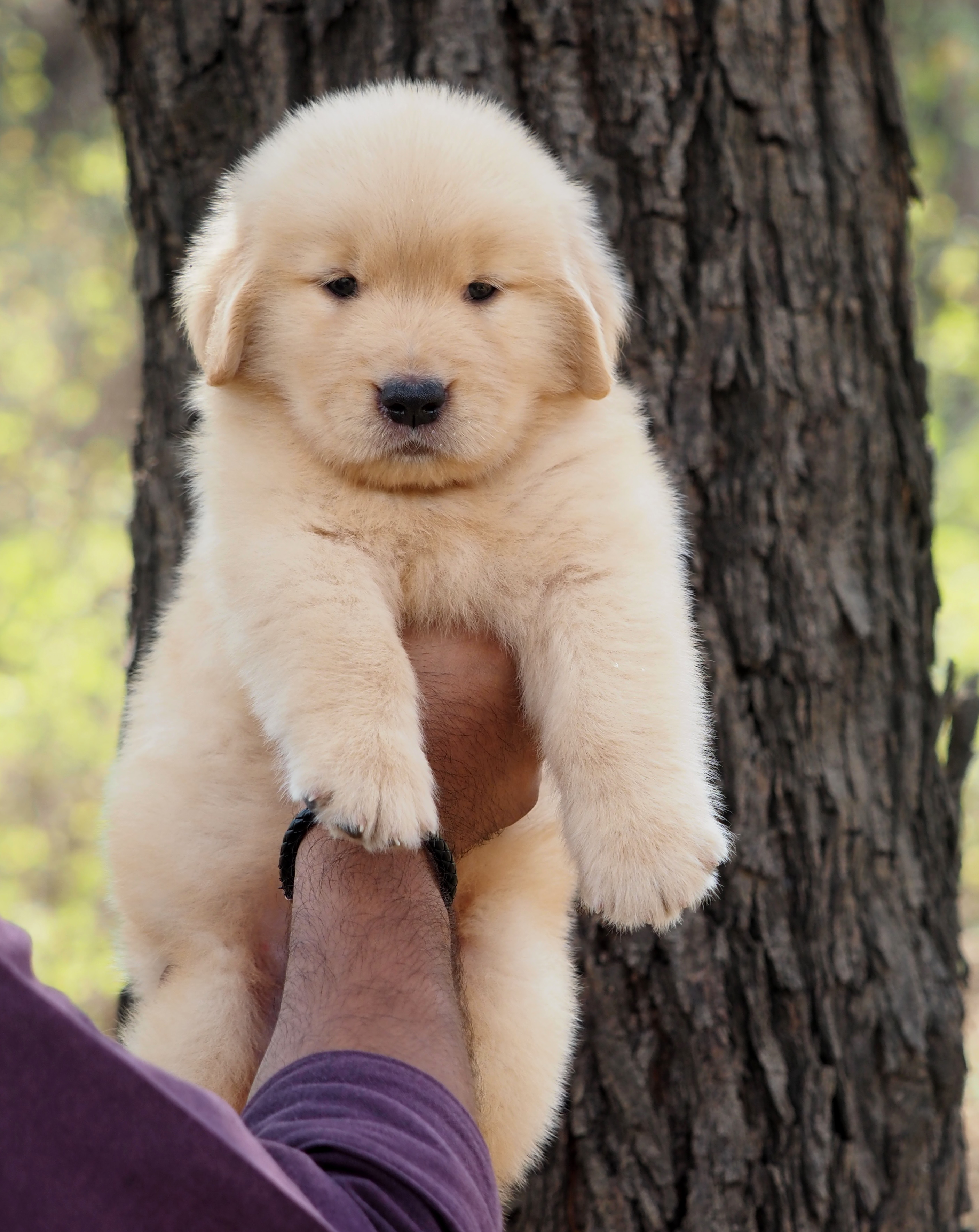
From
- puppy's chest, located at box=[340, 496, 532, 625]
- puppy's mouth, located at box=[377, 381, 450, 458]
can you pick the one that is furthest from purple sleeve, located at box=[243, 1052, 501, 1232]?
puppy's mouth, located at box=[377, 381, 450, 458]

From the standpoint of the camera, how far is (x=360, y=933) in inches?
72.8

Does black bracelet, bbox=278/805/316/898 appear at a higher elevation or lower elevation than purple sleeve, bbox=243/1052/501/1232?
higher

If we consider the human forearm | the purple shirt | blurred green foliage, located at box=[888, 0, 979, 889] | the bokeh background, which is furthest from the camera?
the bokeh background

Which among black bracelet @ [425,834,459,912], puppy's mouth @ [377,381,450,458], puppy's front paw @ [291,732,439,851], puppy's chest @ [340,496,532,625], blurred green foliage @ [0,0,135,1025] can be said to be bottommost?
black bracelet @ [425,834,459,912]

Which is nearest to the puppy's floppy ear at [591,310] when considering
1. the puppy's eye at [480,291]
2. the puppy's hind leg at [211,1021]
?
the puppy's eye at [480,291]

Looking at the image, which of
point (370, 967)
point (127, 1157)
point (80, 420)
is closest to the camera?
point (127, 1157)

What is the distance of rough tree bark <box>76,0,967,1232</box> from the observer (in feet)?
9.55

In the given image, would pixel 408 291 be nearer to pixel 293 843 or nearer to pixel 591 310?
pixel 591 310

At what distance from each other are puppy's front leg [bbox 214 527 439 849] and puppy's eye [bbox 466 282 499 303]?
543 mm

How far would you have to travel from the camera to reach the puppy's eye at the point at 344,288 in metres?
2.21

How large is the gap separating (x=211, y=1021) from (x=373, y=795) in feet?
2.33

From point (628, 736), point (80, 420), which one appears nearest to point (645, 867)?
point (628, 736)

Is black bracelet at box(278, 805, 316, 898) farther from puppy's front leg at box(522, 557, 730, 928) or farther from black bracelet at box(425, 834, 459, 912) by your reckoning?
puppy's front leg at box(522, 557, 730, 928)

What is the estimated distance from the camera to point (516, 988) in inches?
90.2
